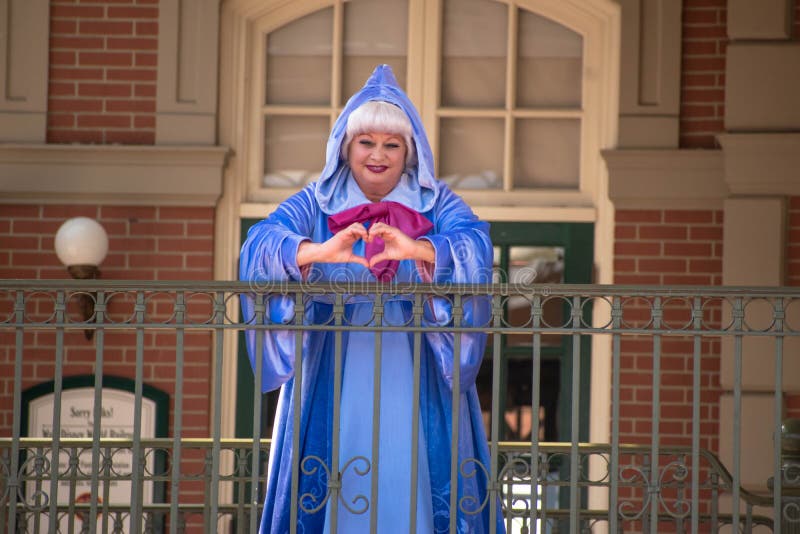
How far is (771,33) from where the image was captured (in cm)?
629

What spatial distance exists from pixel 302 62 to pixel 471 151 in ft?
3.32

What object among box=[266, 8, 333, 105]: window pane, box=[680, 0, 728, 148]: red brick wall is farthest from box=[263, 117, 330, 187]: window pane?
box=[680, 0, 728, 148]: red brick wall

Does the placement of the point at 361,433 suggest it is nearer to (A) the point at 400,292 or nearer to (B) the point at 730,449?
(A) the point at 400,292

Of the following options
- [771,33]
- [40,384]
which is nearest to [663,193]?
[771,33]

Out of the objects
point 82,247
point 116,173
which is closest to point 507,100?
point 116,173

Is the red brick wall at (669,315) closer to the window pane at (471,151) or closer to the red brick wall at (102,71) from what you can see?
the window pane at (471,151)

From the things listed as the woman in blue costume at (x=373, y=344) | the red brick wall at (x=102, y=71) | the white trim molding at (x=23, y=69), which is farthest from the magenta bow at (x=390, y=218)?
the white trim molding at (x=23, y=69)

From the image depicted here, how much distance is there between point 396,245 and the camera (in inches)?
146

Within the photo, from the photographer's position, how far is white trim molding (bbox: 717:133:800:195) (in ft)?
20.3

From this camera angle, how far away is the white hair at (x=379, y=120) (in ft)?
12.8

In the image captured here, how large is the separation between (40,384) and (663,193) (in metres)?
3.28

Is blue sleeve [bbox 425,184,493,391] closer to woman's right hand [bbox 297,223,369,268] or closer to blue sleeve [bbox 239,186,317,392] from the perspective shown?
woman's right hand [bbox 297,223,369,268]

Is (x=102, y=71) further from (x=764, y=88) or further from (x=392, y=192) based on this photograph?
(x=764, y=88)

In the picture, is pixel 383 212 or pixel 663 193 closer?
pixel 383 212
